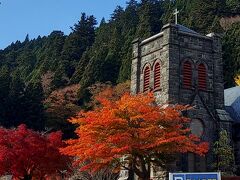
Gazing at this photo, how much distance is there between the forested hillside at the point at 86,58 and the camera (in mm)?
47156

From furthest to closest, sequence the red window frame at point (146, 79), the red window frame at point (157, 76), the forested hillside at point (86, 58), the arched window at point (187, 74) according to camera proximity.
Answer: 1. the forested hillside at point (86, 58)
2. the red window frame at point (146, 79)
3. the red window frame at point (157, 76)
4. the arched window at point (187, 74)

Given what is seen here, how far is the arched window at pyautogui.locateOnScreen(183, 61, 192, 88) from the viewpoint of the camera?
84.1 feet

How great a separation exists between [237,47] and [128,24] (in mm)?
24354

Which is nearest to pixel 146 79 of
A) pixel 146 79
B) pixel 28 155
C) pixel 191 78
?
pixel 146 79

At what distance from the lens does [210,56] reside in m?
26.9

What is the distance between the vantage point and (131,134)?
20.6m

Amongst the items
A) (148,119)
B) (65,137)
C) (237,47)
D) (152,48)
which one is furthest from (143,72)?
(237,47)

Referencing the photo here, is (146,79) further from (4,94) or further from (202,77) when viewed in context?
(4,94)

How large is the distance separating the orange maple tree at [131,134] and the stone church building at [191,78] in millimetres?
3020

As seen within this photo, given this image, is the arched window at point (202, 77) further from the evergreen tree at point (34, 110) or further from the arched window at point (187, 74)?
the evergreen tree at point (34, 110)

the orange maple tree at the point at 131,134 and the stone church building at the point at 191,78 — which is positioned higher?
the stone church building at the point at 191,78

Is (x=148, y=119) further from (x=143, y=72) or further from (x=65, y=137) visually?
(x=65, y=137)

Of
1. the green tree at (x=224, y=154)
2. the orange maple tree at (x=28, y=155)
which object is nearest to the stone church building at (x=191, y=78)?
the green tree at (x=224, y=154)

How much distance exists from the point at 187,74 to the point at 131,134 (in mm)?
6862
